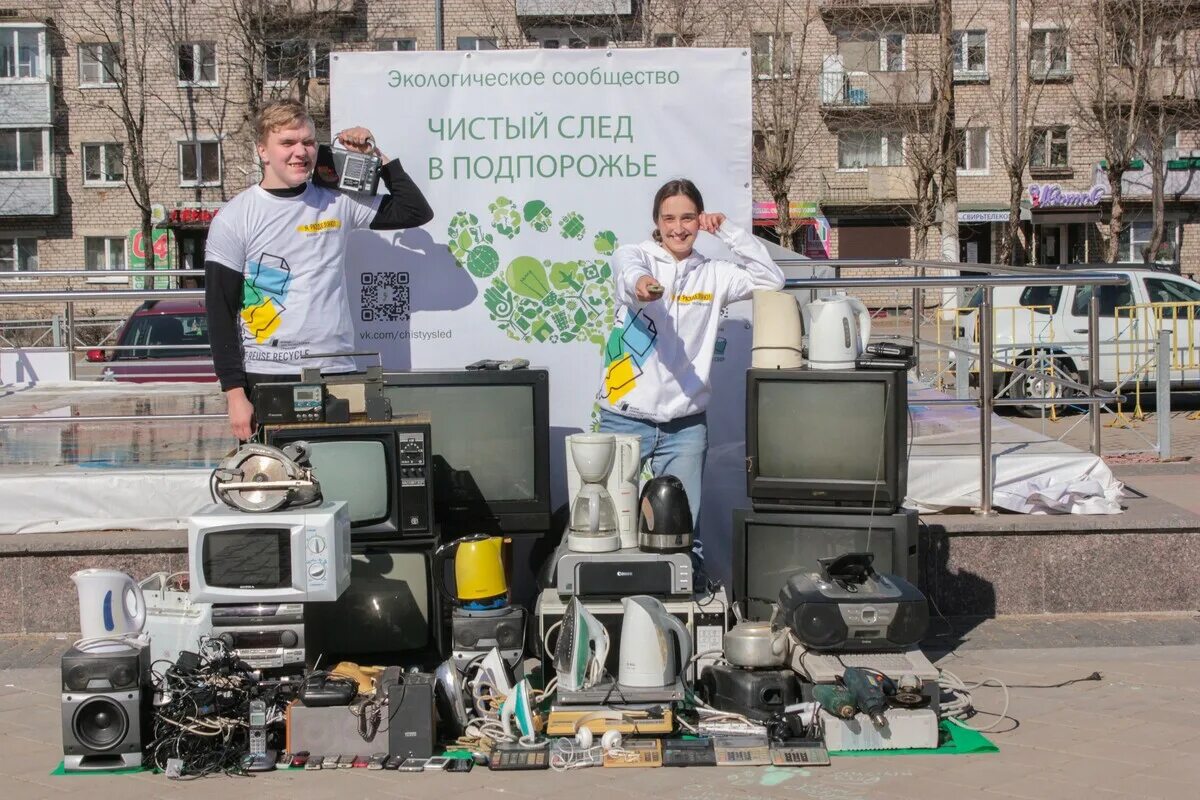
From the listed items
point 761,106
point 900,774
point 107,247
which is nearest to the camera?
point 900,774

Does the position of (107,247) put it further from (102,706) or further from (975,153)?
(102,706)

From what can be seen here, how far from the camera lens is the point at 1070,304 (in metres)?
15.4

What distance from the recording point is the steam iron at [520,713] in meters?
4.91

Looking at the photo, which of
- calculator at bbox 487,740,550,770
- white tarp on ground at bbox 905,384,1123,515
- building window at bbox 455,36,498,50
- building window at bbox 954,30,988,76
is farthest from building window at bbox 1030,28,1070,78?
calculator at bbox 487,740,550,770

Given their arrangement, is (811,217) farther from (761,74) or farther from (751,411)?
(751,411)

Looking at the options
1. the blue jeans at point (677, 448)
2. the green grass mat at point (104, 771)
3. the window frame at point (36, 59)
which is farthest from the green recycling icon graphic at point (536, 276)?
the window frame at point (36, 59)

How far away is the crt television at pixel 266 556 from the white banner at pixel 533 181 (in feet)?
7.09

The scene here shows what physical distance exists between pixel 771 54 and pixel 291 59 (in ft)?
A: 39.0

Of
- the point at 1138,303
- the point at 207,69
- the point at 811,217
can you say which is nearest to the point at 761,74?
the point at 811,217

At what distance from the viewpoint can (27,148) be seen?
38.8 meters

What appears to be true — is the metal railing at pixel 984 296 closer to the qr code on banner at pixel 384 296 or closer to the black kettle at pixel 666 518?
the qr code on banner at pixel 384 296

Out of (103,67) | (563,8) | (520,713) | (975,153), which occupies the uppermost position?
(563,8)

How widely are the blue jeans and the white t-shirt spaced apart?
4.35ft

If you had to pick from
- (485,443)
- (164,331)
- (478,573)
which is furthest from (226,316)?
(164,331)
